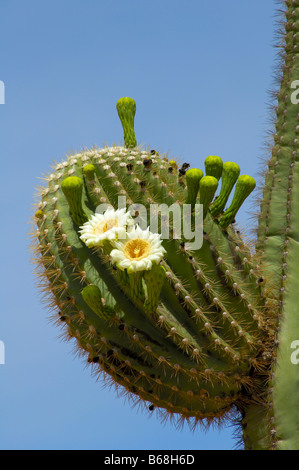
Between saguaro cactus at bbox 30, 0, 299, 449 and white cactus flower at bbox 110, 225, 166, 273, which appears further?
saguaro cactus at bbox 30, 0, 299, 449

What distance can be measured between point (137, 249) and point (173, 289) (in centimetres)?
41

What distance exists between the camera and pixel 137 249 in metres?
4.35

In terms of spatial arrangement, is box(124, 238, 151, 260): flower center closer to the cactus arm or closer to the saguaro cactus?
the saguaro cactus

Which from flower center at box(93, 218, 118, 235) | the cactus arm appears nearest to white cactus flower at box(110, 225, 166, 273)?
flower center at box(93, 218, 118, 235)

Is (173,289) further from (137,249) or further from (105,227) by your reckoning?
(105,227)

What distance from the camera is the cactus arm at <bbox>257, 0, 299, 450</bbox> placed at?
4645mm

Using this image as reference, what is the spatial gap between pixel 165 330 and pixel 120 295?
1.25 feet

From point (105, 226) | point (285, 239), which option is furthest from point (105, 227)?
point (285, 239)

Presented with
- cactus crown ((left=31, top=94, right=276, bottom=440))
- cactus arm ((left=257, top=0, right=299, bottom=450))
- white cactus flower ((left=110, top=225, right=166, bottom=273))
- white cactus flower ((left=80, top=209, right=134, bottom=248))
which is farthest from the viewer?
cactus arm ((left=257, top=0, right=299, bottom=450))

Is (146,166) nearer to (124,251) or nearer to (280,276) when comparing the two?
(124,251)
